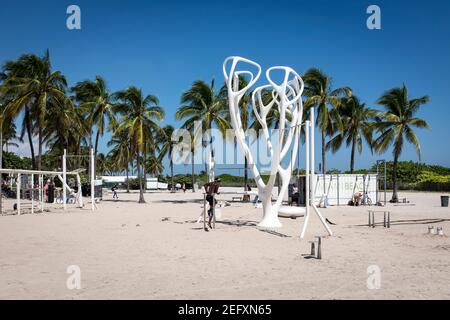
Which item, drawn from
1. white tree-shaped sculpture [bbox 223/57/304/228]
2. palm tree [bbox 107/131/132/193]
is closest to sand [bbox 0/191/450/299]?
white tree-shaped sculpture [bbox 223/57/304/228]

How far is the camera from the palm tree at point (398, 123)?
1227 inches

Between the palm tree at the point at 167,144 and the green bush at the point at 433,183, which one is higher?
the palm tree at the point at 167,144

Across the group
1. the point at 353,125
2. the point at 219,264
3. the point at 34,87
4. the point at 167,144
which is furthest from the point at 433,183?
the point at 219,264

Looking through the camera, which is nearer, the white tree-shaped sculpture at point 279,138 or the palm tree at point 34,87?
the white tree-shaped sculpture at point 279,138

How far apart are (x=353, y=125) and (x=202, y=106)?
13021 millimetres

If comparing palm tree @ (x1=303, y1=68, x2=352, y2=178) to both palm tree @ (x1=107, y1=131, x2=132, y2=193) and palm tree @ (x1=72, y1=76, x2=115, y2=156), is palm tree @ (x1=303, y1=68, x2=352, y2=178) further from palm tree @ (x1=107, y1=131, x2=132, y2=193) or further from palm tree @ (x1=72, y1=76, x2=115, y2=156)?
palm tree @ (x1=107, y1=131, x2=132, y2=193)

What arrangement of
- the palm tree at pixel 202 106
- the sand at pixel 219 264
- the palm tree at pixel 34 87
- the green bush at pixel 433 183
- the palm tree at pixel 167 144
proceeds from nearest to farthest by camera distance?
the sand at pixel 219 264 → the palm tree at pixel 34 87 → the palm tree at pixel 202 106 → the green bush at pixel 433 183 → the palm tree at pixel 167 144

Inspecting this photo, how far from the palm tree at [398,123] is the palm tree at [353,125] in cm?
223

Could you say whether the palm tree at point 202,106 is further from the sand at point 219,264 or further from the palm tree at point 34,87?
the sand at point 219,264

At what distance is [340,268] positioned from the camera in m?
7.66

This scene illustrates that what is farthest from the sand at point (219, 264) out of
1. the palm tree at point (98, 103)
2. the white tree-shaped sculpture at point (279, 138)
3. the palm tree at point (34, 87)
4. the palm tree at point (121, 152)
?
the palm tree at point (121, 152)

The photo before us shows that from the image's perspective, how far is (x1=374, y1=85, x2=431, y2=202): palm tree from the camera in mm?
31156

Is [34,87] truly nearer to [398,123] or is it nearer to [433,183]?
[398,123]
